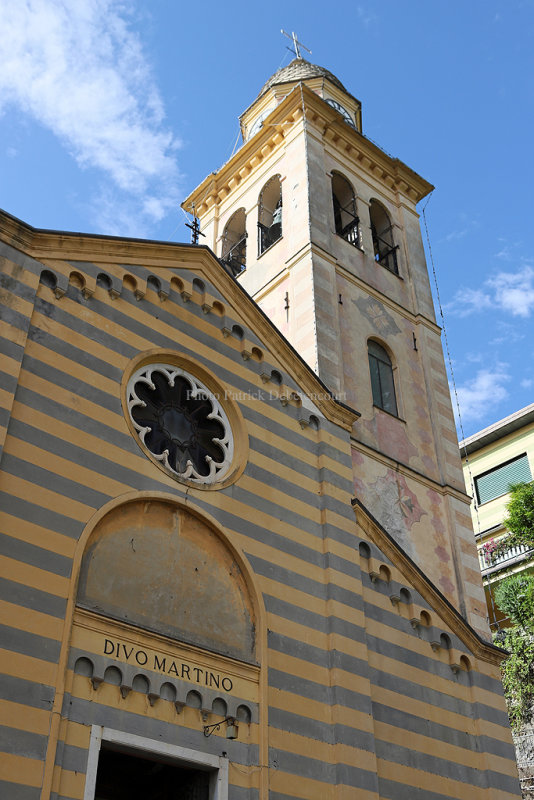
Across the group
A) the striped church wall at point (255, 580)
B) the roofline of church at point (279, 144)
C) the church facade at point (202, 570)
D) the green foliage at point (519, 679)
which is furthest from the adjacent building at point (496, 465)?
the striped church wall at point (255, 580)

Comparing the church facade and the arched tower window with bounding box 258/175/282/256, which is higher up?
the arched tower window with bounding box 258/175/282/256

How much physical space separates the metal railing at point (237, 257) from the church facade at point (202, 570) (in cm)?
663

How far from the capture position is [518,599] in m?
28.1

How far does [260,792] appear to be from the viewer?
11.8m

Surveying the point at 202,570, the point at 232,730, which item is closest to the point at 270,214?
the point at 202,570

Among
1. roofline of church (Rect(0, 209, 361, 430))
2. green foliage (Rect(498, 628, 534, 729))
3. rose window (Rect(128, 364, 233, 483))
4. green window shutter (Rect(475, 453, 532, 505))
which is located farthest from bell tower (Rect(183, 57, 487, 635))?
green window shutter (Rect(475, 453, 532, 505))

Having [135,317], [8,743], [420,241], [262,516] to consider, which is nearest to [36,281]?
[135,317]

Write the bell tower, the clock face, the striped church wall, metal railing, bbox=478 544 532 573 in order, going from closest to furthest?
1. the striped church wall
2. the bell tower
3. the clock face
4. metal railing, bbox=478 544 532 573

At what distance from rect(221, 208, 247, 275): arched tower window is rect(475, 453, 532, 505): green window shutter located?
51.9 feet

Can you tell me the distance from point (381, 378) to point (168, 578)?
33.8 feet

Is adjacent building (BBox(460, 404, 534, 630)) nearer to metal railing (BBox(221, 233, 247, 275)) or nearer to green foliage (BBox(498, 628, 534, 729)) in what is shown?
green foliage (BBox(498, 628, 534, 729))

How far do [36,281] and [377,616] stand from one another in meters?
7.56

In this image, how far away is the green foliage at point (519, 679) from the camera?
84.3ft

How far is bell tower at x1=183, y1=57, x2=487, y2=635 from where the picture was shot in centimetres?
1972
